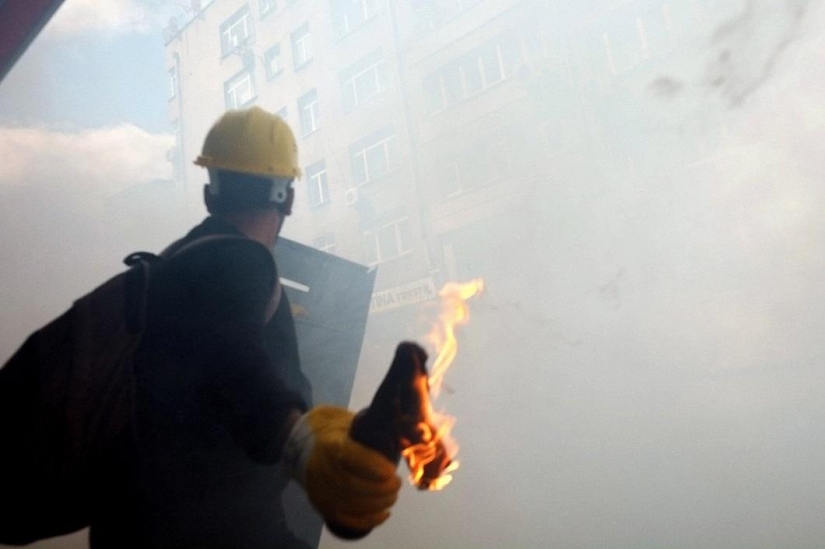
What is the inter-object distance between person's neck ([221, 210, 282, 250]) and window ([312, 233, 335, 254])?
3.64 metres

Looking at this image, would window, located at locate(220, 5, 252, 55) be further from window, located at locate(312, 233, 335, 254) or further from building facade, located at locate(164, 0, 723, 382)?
window, located at locate(312, 233, 335, 254)

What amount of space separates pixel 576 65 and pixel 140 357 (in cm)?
390

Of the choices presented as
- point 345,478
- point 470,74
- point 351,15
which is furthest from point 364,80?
point 345,478

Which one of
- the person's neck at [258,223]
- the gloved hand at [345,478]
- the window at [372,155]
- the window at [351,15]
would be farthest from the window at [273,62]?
the gloved hand at [345,478]

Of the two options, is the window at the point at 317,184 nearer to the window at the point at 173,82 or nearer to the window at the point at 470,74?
the window at the point at 470,74

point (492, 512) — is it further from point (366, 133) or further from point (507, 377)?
point (366, 133)

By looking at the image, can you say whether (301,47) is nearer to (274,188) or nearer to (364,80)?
(364,80)

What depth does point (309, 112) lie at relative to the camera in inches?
208

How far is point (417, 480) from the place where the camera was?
0.83 m

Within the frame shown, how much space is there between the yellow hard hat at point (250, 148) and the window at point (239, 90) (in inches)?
155

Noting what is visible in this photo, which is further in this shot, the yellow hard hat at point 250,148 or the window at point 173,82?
the window at point 173,82

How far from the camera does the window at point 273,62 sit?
4.96 meters

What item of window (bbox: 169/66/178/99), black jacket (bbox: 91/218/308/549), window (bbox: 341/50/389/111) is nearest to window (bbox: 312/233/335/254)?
window (bbox: 341/50/389/111)

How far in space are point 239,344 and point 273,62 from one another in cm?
488
